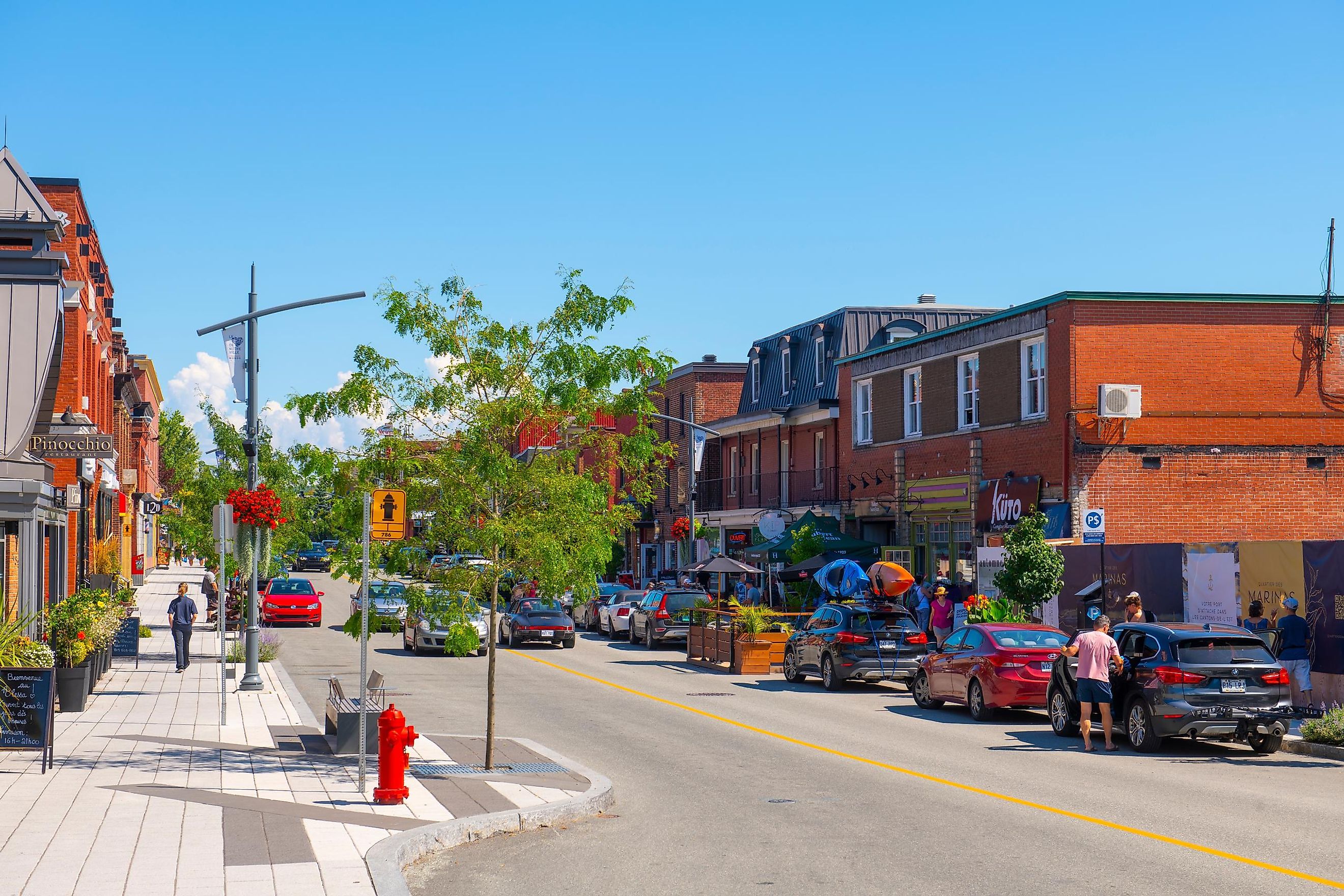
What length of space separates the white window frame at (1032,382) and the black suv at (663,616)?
32.7ft

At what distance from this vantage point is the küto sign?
17719 millimetres

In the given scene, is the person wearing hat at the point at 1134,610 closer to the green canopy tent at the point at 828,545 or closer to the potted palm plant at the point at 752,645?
the potted palm plant at the point at 752,645

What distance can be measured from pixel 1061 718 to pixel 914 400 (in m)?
21.9

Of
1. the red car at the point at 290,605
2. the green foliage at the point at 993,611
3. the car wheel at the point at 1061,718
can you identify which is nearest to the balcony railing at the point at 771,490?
the red car at the point at 290,605

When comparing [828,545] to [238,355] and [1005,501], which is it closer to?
[1005,501]

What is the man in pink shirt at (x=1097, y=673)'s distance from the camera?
55.2 ft

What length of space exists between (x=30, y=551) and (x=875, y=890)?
1889cm

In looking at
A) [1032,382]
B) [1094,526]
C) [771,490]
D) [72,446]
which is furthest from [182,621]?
[771,490]

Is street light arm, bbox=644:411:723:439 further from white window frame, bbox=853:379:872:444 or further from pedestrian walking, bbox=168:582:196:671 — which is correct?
pedestrian walking, bbox=168:582:196:671

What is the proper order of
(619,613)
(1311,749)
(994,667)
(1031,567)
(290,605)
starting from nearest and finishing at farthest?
(1311,749)
(994,667)
(1031,567)
(619,613)
(290,605)

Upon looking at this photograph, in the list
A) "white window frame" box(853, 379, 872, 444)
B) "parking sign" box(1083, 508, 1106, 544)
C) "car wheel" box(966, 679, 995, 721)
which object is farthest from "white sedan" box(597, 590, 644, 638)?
"car wheel" box(966, 679, 995, 721)

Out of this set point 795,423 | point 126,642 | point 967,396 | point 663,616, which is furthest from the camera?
point 795,423

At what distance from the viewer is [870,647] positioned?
82.4ft

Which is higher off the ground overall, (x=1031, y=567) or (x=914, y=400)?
(x=914, y=400)
